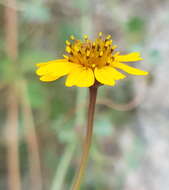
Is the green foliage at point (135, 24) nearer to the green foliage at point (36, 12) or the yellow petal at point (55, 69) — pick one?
the green foliage at point (36, 12)

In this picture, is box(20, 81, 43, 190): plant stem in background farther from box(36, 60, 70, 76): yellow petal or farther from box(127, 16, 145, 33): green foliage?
box(36, 60, 70, 76): yellow petal

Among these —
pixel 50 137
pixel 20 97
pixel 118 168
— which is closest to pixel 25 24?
pixel 20 97

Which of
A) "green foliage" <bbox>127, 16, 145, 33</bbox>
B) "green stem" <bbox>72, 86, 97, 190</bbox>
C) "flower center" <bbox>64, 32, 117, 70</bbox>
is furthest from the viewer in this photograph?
"green foliage" <bbox>127, 16, 145, 33</bbox>

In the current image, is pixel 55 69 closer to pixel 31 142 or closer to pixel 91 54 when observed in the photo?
pixel 91 54

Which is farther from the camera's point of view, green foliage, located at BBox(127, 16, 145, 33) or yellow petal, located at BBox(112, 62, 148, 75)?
green foliage, located at BBox(127, 16, 145, 33)

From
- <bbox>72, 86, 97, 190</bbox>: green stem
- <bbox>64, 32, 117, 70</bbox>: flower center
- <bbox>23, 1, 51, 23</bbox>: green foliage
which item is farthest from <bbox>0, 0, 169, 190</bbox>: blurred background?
<bbox>72, 86, 97, 190</bbox>: green stem

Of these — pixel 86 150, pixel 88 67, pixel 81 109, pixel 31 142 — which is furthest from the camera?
pixel 31 142

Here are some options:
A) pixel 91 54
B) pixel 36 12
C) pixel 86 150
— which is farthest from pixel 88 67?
pixel 36 12
